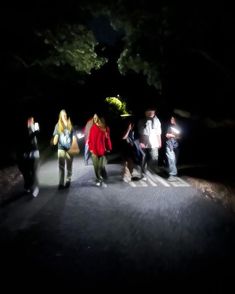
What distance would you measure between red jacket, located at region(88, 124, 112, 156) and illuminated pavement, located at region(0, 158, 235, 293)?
1.19 m

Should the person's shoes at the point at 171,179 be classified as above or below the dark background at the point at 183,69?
below

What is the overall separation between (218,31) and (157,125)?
13.1 ft

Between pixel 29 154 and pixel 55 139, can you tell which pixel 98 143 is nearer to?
pixel 55 139

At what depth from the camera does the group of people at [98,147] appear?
34.3ft

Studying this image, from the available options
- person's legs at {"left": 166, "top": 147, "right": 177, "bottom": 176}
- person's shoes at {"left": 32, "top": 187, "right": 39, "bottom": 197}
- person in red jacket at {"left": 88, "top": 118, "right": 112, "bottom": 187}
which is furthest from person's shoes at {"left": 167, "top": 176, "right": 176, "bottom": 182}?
person's shoes at {"left": 32, "top": 187, "right": 39, "bottom": 197}

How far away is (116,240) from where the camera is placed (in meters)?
6.92

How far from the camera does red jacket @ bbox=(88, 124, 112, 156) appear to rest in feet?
37.8

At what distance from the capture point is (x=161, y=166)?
16.1 meters

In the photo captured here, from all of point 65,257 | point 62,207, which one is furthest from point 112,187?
point 65,257

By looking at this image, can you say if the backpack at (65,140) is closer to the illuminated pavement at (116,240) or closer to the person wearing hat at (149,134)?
the illuminated pavement at (116,240)

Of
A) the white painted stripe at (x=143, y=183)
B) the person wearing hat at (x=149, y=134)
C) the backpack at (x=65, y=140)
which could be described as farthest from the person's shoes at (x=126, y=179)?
the backpack at (x=65, y=140)

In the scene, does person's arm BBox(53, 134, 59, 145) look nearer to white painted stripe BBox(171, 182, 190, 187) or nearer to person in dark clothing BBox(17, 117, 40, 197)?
person in dark clothing BBox(17, 117, 40, 197)

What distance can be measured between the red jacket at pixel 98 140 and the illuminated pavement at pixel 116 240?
3.92ft

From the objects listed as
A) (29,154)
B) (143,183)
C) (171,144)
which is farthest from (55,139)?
(171,144)
